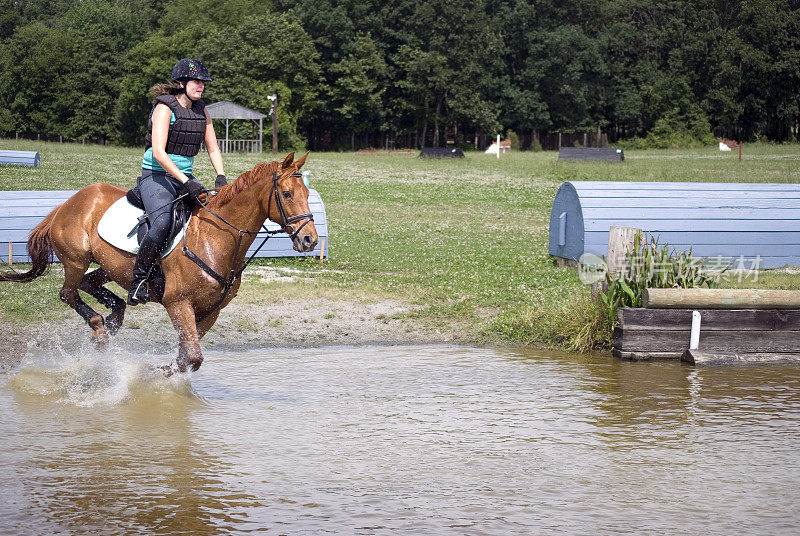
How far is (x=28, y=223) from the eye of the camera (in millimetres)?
16562

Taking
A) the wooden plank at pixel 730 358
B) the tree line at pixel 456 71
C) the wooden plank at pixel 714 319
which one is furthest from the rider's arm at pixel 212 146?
the tree line at pixel 456 71

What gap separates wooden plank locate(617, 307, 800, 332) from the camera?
11.6 meters

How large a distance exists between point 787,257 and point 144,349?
1151cm

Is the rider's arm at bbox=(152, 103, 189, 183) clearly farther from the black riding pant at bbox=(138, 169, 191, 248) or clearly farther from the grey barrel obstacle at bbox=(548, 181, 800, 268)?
the grey barrel obstacle at bbox=(548, 181, 800, 268)

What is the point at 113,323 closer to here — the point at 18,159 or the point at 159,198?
the point at 159,198

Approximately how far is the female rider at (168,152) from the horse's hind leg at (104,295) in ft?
3.63

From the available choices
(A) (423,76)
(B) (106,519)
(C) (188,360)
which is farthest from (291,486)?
(A) (423,76)

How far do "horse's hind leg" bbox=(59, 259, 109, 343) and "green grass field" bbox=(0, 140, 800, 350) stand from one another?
121 inches

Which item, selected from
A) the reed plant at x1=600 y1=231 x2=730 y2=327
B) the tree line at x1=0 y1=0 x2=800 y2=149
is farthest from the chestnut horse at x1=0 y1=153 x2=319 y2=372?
the tree line at x1=0 y1=0 x2=800 y2=149

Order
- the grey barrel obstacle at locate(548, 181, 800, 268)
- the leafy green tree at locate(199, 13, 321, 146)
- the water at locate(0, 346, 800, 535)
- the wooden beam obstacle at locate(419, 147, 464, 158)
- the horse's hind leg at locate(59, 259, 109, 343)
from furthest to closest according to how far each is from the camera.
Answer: the leafy green tree at locate(199, 13, 321, 146), the wooden beam obstacle at locate(419, 147, 464, 158), the grey barrel obstacle at locate(548, 181, 800, 268), the horse's hind leg at locate(59, 259, 109, 343), the water at locate(0, 346, 800, 535)

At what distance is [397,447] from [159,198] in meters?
3.30

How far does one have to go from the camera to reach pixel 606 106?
331 ft

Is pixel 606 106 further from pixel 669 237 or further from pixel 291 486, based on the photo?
pixel 291 486

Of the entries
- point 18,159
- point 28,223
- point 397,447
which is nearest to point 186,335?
point 397,447
